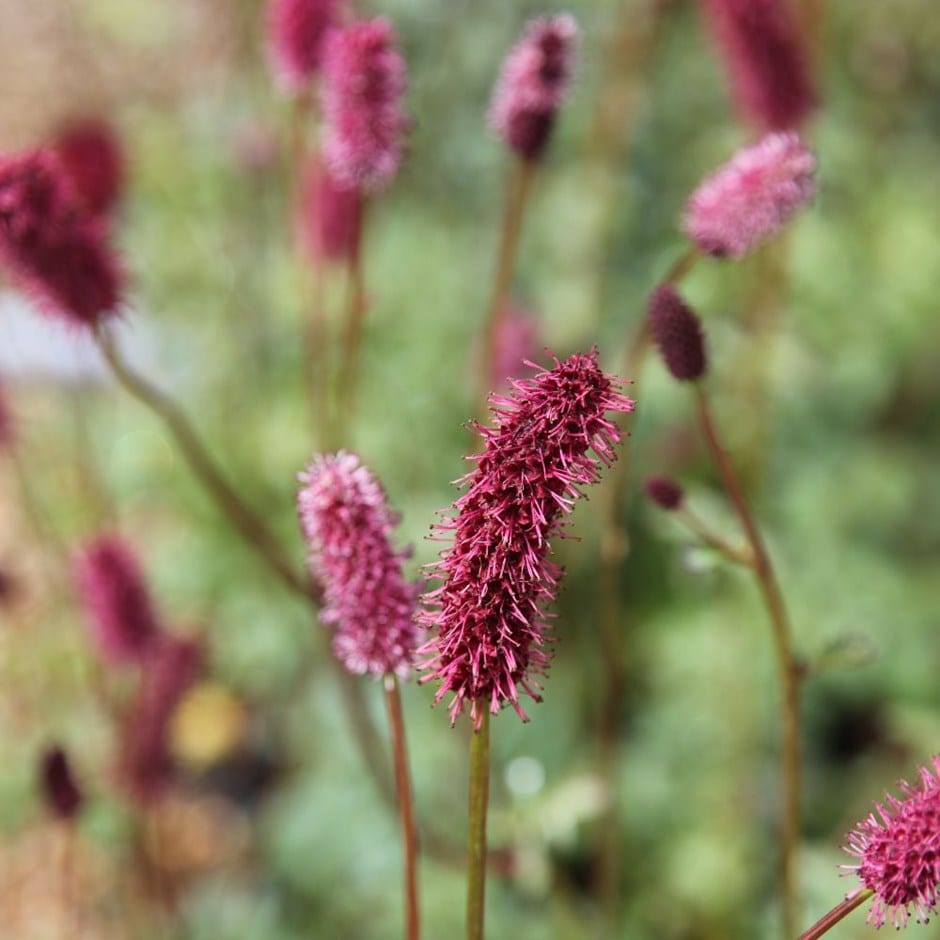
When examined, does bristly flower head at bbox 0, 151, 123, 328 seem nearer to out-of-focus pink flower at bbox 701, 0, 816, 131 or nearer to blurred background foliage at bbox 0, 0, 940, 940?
blurred background foliage at bbox 0, 0, 940, 940

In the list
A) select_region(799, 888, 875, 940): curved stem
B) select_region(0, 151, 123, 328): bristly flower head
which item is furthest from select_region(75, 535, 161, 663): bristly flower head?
select_region(799, 888, 875, 940): curved stem

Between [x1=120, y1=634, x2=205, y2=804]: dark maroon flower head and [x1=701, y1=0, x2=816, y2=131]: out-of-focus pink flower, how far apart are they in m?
0.99

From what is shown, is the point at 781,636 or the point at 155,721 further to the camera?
the point at 155,721

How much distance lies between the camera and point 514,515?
64 cm

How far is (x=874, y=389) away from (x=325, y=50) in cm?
131

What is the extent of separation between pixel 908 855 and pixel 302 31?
1.04 metres

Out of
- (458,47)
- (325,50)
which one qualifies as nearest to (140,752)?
(325,50)

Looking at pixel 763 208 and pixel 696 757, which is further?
pixel 696 757

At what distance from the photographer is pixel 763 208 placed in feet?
3.11

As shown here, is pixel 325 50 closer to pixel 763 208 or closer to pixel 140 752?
pixel 763 208

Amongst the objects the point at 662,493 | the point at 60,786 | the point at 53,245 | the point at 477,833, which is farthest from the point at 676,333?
the point at 60,786

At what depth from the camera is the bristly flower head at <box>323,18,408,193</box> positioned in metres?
1.07

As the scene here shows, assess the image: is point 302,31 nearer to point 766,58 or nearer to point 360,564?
point 766,58

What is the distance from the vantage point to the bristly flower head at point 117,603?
129 cm
